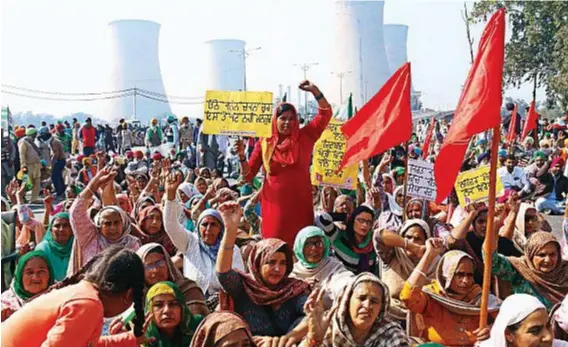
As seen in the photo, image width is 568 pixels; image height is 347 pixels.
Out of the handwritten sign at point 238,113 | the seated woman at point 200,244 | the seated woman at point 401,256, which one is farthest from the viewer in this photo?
the handwritten sign at point 238,113

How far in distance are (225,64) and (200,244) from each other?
5254cm

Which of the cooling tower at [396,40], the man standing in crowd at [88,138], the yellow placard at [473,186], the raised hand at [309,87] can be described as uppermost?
the cooling tower at [396,40]

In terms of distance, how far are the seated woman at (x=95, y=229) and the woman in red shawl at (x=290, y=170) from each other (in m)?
1.11

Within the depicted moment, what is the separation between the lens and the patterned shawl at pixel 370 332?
3018 millimetres

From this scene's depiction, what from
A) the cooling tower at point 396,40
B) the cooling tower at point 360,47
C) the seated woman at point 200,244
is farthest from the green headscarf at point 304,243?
the cooling tower at point 396,40

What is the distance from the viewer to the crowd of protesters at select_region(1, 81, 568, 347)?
288 cm

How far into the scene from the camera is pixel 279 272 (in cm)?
371

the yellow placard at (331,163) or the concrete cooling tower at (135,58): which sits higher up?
the concrete cooling tower at (135,58)

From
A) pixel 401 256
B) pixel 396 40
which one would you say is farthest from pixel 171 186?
pixel 396 40

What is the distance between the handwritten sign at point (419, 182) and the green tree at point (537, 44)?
18312 millimetres

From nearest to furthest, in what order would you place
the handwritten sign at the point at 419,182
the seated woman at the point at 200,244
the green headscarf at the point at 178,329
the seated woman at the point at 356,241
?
the green headscarf at the point at 178,329 < the seated woman at the point at 200,244 < the seated woman at the point at 356,241 < the handwritten sign at the point at 419,182

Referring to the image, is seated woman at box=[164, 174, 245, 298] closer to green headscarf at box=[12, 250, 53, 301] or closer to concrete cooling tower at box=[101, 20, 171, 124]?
green headscarf at box=[12, 250, 53, 301]

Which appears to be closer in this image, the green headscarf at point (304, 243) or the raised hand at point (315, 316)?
the raised hand at point (315, 316)

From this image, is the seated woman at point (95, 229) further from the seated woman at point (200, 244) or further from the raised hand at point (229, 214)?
the raised hand at point (229, 214)
